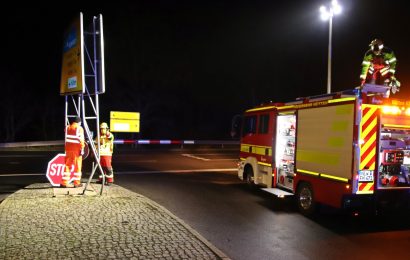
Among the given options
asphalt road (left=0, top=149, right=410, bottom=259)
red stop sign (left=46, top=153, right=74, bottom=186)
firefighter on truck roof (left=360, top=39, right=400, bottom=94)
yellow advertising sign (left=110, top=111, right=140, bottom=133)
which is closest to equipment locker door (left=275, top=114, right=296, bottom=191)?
asphalt road (left=0, top=149, right=410, bottom=259)

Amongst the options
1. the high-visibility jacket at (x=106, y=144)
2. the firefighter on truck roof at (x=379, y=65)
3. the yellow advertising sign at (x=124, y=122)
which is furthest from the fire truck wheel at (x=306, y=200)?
the yellow advertising sign at (x=124, y=122)

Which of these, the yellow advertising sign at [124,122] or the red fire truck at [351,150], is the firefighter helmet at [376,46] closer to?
the red fire truck at [351,150]

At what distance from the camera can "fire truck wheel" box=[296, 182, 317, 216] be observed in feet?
27.5

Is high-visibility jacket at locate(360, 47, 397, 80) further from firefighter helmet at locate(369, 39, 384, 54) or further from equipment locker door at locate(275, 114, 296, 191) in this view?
equipment locker door at locate(275, 114, 296, 191)

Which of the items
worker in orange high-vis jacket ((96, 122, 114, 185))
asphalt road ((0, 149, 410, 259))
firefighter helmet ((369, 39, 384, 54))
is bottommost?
asphalt road ((0, 149, 410, 259))

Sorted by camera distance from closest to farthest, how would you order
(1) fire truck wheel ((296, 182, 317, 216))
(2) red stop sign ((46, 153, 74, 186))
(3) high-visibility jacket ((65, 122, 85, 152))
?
(1) fire truck wheel ((296, 182, 317, 216)) < (3) high-visibility jacket ((65, 122, 85, 152)) < (2) red stop sign ((46, 153, 74, 186))

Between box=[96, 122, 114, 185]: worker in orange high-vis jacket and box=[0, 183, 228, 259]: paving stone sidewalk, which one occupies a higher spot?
box=[96, 122, 114, 185]: worker in orange high-vis jacket

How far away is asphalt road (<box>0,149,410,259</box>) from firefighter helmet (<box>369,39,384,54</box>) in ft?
12.3

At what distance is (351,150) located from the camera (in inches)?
290

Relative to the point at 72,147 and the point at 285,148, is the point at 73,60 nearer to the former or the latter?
the point at 72,147

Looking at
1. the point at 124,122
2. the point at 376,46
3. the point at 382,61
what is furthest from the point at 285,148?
the point at 124,122

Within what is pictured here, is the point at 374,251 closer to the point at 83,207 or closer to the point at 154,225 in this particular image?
the point at 154,225

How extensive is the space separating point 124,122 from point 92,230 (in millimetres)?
22140

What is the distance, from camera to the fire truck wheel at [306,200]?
27.5 ft
